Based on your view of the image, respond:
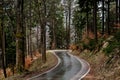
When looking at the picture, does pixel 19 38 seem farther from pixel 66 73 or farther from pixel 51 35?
pixel 51 35

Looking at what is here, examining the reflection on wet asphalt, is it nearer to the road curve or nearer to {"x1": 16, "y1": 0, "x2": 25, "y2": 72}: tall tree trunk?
the road curve

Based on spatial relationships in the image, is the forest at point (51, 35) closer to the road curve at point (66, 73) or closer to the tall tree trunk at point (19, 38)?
the tall tree trunk at point (19, 38)

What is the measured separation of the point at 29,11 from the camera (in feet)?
166

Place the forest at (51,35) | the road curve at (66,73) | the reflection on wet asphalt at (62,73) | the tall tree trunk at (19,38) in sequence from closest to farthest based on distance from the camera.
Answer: the road curve at (66,73), the reflection on wet asphalt at (62,73), the tall tree trunk at (19,38), the forest at (51,35)

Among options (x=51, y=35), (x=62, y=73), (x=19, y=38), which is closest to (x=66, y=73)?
(x=62, y=73)

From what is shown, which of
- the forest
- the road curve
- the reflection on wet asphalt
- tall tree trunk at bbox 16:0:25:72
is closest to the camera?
the road curve

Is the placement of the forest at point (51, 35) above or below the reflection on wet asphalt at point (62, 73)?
above

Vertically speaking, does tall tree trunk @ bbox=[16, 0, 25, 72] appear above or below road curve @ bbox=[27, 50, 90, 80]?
above

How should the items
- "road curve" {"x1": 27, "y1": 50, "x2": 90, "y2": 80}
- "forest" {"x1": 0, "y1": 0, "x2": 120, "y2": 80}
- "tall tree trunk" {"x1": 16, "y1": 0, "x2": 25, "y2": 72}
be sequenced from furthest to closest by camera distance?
1. "forest" {"x1": 0, "y1": 0, "x2": 120, "y2": 80}
2. "tall tree trunk" {"x1": 16, "y1": 0, "x2": 25, "y2": 72}
3. "road curve" {"x1": 27, "y1": 50, "x2": 90, "y2": 80}

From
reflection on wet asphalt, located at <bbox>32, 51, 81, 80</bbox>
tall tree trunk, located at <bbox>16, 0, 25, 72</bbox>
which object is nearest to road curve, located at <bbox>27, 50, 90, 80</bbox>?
reflection on wet asphalt, located at <bbox>32, 51, 81, 80</bbox>

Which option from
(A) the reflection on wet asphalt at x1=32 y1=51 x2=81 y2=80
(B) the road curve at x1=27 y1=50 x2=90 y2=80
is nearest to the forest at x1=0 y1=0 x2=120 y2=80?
(B) the road curve at x1=27 y1=50 x2=90 y2=80

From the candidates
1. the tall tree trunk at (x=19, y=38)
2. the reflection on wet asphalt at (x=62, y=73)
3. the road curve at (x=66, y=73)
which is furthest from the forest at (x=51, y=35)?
the reflection on wet asphalt at (x=62, y=73)

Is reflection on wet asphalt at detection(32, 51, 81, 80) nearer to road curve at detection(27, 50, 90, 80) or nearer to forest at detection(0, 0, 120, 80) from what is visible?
road curve at detection(27, 50, 90, 80)

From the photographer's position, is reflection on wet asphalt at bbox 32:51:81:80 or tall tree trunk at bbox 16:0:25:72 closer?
reflection on wet asphalt at bbox 32:51:81:80
